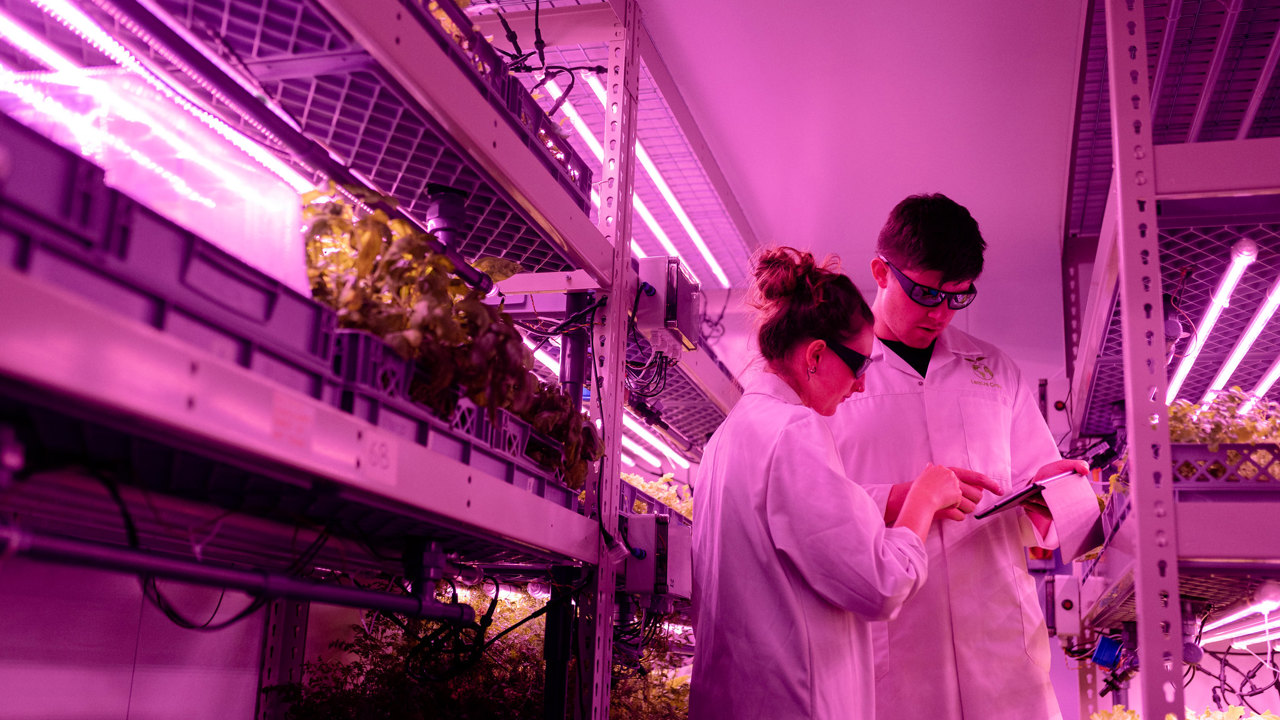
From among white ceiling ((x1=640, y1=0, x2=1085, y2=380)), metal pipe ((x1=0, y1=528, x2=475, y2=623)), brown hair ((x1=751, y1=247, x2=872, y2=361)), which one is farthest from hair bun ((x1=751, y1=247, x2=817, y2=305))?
white ceiling ((x1=640, y1=0, x2=1085, y2=380))

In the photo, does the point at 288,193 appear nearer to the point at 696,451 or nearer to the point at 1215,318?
the point at 1215,318

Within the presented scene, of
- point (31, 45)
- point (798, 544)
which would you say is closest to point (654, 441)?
point (798, 544)

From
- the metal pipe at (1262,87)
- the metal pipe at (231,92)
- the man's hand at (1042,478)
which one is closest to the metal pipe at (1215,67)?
the metal pipe at (1262,87)

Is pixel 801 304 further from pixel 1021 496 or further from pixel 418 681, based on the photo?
pixel 418 681

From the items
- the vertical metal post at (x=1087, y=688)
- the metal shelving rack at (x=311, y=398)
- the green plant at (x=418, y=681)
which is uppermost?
the metal shelving rack at (x=311, y=398)

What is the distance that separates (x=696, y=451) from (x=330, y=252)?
356 centimetres

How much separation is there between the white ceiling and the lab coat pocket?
1318 millimetres

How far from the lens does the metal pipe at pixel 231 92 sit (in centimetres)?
130

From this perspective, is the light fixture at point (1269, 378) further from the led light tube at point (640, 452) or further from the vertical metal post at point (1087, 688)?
the led light tube at point (640, 452)

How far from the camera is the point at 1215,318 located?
2.42 m

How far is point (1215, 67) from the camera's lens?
3133 millimetres

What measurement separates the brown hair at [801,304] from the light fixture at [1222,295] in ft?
2.04

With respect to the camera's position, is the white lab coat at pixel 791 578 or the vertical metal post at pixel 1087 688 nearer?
the white lab coat at pixel 791 578

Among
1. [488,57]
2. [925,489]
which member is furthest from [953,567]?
[488,57]
